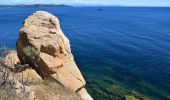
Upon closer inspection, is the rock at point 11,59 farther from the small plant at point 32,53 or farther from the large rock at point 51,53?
the small plant at point 32,53

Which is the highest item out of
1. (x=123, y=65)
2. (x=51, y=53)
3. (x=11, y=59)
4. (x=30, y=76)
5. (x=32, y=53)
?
(x=32, y=53)

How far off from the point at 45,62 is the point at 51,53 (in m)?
1.48

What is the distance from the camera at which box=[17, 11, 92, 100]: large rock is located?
3094 cm

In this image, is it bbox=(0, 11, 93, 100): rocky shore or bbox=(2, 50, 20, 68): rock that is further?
bbox=(2, 50, 20, 68): rock

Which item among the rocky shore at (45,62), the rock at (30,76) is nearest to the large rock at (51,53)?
the rocky shore at (45,62)

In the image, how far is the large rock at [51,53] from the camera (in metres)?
30.9

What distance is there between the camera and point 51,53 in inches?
1246

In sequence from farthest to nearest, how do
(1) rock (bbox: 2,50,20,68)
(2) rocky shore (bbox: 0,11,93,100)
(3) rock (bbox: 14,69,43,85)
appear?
1. (1) rock (bbox: 2,50,20,68)
2. (2) rocky shore (bbox: 0,11,93,100)
3. (3) rock (bbox: 14,69,43,85)

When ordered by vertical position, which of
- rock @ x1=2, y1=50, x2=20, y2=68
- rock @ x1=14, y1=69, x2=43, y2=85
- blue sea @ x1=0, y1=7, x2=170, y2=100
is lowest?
blue sea @ x1=0, y1=7, x2=170, y2=100

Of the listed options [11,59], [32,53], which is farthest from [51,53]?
[11,59]

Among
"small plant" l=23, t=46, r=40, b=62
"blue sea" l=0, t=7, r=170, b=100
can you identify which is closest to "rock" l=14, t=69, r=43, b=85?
"small plant" l=23, t=46, r=40, b=62

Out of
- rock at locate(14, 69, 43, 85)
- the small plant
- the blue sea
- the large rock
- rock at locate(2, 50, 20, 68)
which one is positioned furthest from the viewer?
the blue sea

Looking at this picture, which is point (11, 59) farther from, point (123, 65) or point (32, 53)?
point (123, 65)

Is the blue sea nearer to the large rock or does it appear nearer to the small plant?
the large rock
